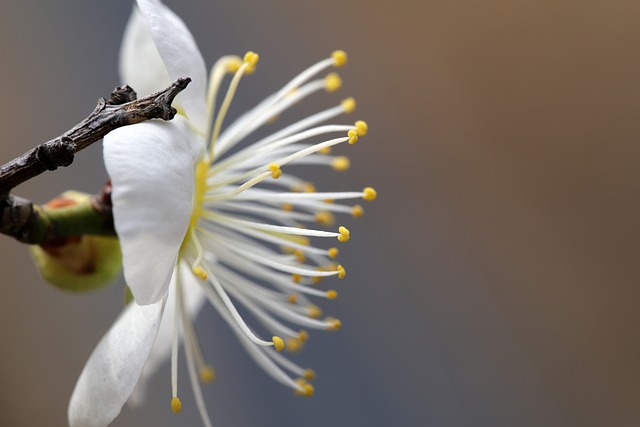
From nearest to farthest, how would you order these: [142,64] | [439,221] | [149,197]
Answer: [149,197] < [142,64] < [439,221]

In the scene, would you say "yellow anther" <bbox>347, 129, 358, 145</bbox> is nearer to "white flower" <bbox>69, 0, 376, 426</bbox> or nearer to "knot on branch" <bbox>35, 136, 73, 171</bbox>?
"white flower" <bbox>69, 0, 376, 426</bbox>

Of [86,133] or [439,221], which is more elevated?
[86,133]

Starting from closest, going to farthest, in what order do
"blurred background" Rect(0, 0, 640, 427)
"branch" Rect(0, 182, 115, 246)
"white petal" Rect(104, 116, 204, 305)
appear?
"white petal" Rect(104, 116, 204, 305), "branch" Rect(0, 182, 115, 246), "blurred background" Rect(0, 0, 640, 427)

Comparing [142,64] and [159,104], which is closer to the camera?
[159,104]

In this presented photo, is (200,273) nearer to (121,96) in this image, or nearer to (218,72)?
(121,96)

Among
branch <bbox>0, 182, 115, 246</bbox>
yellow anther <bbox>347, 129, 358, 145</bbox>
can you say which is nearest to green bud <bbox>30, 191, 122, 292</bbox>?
branch <bbox>0, 182, 115, 246</bbox>

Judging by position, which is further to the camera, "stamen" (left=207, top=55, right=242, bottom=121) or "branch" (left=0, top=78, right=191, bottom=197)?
"stamen" (left=207, top=55, right=242, bottom=121)

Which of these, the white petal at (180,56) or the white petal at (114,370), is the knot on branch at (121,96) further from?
the white petal at (114,370)

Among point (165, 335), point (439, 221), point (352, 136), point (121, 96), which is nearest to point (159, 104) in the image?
point (121, 96)
